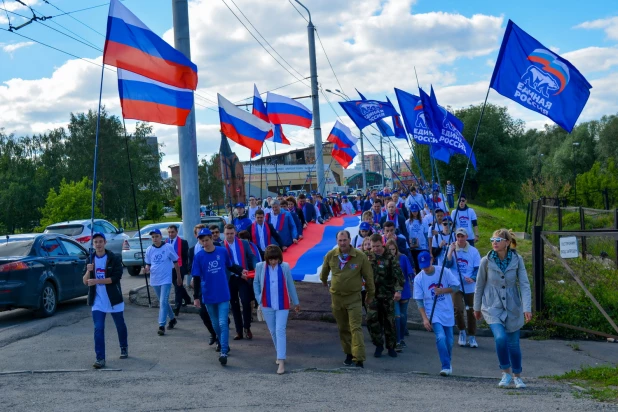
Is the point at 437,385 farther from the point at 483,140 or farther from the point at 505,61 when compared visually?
the point at 483,140

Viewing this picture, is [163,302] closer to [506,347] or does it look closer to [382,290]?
[382,290]

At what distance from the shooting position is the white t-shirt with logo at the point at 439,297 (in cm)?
853

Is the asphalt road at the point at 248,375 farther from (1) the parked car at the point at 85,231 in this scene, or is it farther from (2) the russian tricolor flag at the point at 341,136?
(2) the russian tricolor flag at the point at 341,136

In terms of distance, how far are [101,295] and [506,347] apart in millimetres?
5199

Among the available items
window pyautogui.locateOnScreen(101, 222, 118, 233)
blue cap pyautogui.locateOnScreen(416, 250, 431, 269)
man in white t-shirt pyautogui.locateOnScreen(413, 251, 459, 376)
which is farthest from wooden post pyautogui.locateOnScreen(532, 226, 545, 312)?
window pyautogui.locateOnScreen(101, 222, 118, 233)

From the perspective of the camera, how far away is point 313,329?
11539mm

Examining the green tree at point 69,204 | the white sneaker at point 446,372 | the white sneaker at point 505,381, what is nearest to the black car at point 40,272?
the white sneaker at point 446,372

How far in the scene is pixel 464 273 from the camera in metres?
10.3

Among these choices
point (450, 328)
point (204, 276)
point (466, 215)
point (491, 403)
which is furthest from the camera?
point (466, 215)

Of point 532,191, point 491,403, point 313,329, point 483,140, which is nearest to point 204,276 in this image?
point 313,329

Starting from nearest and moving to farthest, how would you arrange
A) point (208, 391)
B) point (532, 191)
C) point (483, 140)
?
point (208, 391) → point (532, 191) → point (483, 140)

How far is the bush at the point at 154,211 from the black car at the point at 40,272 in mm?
58593

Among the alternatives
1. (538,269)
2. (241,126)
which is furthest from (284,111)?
(538,269)

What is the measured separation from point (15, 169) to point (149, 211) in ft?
45.8
